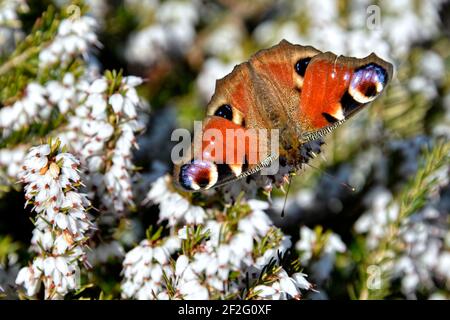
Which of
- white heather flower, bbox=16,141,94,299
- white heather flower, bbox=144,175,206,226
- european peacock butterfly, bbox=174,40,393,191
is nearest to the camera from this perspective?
white heather flower, bbox=16,141,94,299

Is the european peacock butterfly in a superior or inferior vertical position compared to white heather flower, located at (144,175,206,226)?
superior

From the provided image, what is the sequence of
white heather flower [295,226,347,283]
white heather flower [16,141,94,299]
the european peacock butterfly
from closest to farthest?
white heather flower [16,141,94,299] → the european peacock butterfly → white heather flower [295,226,347,283]

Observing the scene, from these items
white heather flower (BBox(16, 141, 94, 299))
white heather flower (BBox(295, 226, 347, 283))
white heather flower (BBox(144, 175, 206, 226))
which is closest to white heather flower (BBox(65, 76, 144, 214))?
white heather flower (BBox(144, 175, 206, 226))

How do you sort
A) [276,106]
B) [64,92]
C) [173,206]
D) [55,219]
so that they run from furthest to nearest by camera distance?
[64,92] → [276,106] → [173,206] → [55,219]

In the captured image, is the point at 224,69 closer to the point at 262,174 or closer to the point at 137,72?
the point at 137,72

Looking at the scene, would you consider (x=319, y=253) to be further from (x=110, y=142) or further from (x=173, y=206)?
(x=110, y=142)

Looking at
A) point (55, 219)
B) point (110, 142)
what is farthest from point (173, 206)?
point (55, 219)

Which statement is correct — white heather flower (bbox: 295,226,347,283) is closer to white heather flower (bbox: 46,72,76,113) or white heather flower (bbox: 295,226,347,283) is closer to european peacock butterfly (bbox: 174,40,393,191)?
european peacock butterfly (bbox: 174,40,393,191)

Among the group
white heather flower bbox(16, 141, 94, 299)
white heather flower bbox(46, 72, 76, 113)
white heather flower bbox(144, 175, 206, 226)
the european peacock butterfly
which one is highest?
white heather flower bbox(46, 72, 76, 113)
